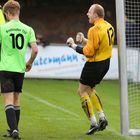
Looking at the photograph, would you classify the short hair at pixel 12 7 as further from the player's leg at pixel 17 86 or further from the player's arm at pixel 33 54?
the player's leg at pixel 17 86

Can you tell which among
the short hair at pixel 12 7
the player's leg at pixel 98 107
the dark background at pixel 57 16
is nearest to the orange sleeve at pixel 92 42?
the player's leg at pixel 98 107

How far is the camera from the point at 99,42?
982 centimetres

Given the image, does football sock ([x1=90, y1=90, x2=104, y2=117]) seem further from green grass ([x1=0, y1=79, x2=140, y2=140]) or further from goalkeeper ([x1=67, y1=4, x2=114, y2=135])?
green grass ([x1=0, y1=79, x2=140, y2=140])

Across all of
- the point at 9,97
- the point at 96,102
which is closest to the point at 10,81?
the point at 9,97

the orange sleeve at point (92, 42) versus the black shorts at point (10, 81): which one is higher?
the orange sleeve at point (92, 42)

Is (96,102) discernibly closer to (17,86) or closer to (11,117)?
(17,86)

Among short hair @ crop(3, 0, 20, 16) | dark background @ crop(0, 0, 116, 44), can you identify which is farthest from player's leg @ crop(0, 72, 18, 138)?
dark background @ crop(0, 0, 116, 44)

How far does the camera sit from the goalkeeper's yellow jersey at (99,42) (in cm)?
978

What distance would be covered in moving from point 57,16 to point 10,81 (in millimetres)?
17770

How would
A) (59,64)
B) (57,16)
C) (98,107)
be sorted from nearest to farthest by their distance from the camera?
(98,107)
(59,64)
(57,16)

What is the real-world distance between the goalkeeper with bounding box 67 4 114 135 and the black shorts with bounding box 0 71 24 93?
1169 mm

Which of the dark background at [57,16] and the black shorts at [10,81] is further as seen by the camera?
the dark background at [57,16]

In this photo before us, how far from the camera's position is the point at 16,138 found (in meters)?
9.00

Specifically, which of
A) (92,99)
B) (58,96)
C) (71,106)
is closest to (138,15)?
(58,96)
